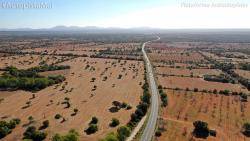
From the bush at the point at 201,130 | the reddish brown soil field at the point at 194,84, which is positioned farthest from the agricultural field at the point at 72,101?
the bush at the point at 201,130

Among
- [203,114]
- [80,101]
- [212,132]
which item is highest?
[80,101]

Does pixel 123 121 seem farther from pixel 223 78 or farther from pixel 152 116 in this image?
pixel 223 78

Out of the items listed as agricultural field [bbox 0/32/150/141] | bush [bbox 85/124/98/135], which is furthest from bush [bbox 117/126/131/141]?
bush [bbox 85/124/98/135]

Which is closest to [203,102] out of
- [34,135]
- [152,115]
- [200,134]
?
[152,115]

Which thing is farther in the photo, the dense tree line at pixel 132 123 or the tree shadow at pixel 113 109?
the tree shadow at pixel 113 109

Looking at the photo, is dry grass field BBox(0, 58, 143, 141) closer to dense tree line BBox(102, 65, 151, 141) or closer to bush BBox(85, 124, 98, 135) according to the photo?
bush BBox(85, 124, 98, 135)

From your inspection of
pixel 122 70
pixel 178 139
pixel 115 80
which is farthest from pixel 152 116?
pixel 122 70

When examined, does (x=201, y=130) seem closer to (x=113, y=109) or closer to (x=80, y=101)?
(x=113, y=109)

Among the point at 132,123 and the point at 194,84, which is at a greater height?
the point at 194,84

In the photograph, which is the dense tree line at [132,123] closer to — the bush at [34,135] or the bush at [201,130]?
the bush at [201,130]
